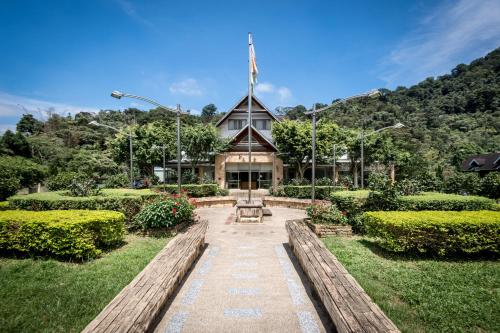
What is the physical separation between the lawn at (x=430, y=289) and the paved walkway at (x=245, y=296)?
1241mm

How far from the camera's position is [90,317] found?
162 inches

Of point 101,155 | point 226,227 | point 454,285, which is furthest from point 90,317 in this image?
point 101,155

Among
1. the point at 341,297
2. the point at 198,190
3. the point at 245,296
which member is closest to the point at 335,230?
the point at 245,296

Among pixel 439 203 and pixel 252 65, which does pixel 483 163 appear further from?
pixel 252 65

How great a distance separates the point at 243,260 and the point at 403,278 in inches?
153

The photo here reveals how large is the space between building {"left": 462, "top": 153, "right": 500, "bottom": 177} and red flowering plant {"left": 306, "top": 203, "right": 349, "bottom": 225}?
1572 inches

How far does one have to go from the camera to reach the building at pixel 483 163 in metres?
38.3

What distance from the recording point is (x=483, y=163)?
40.6m

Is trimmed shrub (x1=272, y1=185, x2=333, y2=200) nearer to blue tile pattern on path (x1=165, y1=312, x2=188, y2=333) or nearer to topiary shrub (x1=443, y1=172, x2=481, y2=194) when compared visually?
topiary shrub (x1=443, y1=172, x2=481, y2=194)

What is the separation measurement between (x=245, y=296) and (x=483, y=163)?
5026 centimetres

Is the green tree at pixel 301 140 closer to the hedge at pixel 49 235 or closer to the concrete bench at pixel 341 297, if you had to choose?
the concrete bench at pixel 341 297

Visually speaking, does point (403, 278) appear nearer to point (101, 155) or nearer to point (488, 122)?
point (101, 155)

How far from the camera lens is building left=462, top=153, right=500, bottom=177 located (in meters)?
38.3

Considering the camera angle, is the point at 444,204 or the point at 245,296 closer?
the point at 245,296
